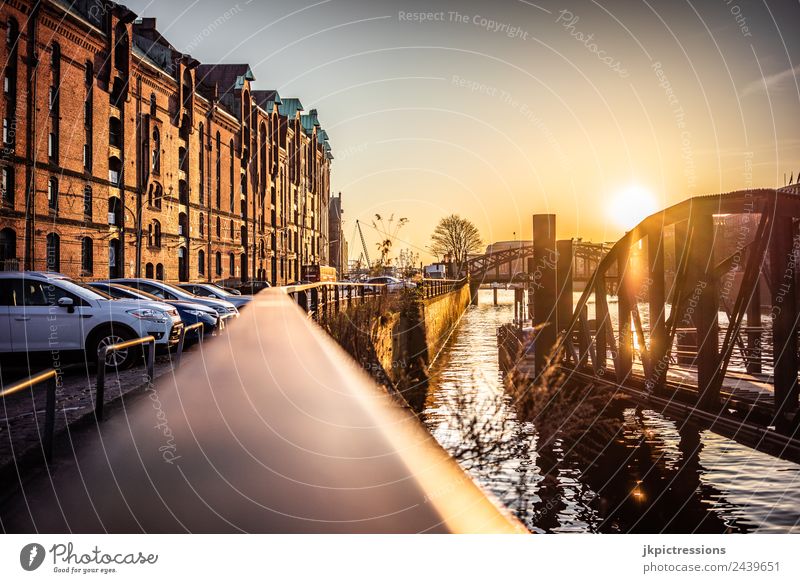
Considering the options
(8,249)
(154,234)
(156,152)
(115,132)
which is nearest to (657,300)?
(8,249)

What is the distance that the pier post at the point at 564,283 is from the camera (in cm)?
1325

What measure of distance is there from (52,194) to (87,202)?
288cm

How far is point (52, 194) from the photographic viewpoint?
28.4m

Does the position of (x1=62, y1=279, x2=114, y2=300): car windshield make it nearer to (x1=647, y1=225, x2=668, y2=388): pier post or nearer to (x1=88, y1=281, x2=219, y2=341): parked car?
(x1=88, y1=281, x2=219, y2=341): parked car

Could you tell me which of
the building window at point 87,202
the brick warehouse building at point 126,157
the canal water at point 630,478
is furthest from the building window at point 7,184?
the canal water at point 630,478

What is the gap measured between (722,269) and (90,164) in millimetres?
30777

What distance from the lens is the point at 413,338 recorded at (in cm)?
2634

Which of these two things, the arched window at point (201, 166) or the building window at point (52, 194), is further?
the arched window at point (201, 166)

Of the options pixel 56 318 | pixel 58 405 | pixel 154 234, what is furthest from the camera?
pixel 154 234

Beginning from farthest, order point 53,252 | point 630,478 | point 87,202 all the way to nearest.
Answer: point 87,202, point 53,252, point 630,478

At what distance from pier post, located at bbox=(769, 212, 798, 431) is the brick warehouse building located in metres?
24.7

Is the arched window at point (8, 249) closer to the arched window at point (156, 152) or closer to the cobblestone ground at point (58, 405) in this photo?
the arched window at point (156, 152)

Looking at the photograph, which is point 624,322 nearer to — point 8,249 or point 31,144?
point 8,249

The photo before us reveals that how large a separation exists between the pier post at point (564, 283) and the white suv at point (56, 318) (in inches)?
294
